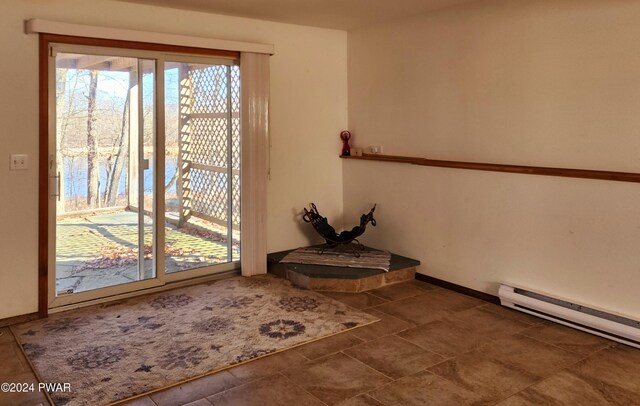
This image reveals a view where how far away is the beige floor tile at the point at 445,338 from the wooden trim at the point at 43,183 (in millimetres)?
2520

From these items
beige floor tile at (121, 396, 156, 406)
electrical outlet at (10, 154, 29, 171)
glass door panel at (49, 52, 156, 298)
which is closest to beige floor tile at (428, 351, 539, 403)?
beige floor tile at (121, 396, 156, 406)

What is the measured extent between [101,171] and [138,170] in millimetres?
286

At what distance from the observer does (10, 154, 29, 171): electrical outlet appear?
3678 millimetres

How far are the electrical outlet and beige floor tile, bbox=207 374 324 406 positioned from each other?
7.15ft

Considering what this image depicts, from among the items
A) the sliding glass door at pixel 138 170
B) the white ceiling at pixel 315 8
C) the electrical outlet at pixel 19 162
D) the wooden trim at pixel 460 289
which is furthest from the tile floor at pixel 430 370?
the white ceiling at pixel 315 8

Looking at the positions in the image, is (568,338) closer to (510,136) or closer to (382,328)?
(382,328)

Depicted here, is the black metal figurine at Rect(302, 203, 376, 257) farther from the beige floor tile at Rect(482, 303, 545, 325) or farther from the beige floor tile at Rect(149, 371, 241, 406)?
the beige floor tile at Rect(149, 371, 241, 406)

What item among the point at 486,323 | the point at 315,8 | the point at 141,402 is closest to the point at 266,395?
the point at 141,402

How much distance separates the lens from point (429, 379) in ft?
9.54

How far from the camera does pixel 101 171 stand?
13.6 feet

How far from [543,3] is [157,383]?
11.4ft

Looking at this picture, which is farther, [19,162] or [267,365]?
[19,162]

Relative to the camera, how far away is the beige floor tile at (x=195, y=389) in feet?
8.82

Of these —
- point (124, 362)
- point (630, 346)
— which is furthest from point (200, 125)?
point (630, 346)
